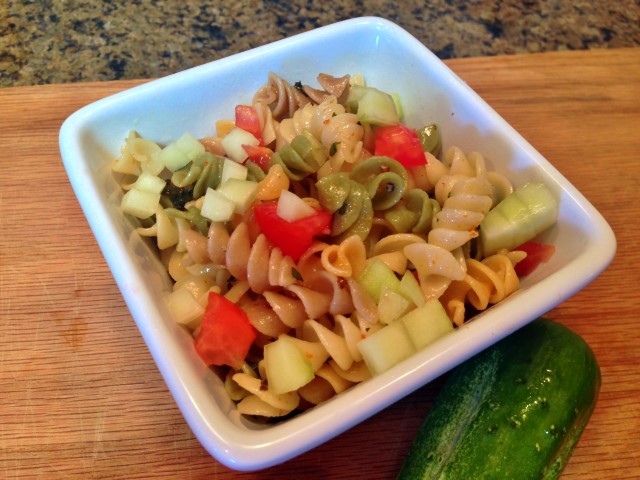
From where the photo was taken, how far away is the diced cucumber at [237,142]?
153 centimetres

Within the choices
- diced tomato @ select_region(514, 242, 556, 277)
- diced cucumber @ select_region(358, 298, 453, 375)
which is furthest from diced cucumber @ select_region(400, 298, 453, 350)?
diced tomato @ select_region(514, 242, 556, 277)

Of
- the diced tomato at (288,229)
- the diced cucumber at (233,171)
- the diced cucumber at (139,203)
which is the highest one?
the diced cucumber at (233,171)

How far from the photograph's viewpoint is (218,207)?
130cm

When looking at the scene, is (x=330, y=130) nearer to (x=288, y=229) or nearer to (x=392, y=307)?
(x=288, y=229)

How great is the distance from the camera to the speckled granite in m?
2.38

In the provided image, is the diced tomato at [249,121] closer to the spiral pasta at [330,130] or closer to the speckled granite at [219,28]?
the spiral pasta at [330,130]

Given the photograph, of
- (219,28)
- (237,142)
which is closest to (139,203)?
(237,142)

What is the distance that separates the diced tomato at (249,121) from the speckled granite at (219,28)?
36.2 inches

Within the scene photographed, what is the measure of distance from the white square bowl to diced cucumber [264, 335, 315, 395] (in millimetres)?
Result: 87

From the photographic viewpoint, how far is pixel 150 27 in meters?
2.55

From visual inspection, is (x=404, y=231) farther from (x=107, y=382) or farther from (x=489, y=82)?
(x=489, y=82)

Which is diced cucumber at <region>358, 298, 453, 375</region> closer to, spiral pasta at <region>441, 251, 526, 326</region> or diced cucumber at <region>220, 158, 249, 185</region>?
spiral pasta at <region>441, 251, 526, 326</region>

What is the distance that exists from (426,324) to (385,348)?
0.11m

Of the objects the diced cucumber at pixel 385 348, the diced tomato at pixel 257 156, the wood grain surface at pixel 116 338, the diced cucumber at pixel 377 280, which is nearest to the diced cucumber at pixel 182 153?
the diced tomato at pixel 257 156
